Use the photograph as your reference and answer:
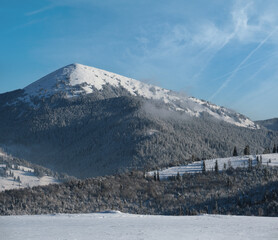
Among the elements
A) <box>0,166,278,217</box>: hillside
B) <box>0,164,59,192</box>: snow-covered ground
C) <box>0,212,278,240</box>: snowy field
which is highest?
<box>0,212,278,240</box>: snowy field

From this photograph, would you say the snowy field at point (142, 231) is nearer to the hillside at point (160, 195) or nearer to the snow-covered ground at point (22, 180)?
the hillside at point (160, 195)

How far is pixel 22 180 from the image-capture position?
175 m

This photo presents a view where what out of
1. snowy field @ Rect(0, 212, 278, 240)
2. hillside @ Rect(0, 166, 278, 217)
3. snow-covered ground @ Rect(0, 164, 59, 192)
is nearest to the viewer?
snowy field @ Rect(0, 212, 278, 240)

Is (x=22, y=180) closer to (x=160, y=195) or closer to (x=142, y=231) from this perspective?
(x=160, y=195)

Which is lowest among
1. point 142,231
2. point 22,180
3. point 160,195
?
point 22,180

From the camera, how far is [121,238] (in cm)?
1653

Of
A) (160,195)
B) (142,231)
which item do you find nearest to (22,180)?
(160,195)

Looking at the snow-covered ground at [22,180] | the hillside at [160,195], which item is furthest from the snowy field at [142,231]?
the snow-covered ground at [22,180]

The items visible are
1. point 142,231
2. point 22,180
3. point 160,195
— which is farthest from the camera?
point 22,180

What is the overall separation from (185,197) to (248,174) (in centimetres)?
2260

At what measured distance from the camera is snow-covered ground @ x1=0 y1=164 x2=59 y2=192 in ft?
531

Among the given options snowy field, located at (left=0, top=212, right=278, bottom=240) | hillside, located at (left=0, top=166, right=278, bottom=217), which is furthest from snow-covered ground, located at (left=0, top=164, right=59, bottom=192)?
snowy field, located at (left=0, top=212, right=278, bottom=240)

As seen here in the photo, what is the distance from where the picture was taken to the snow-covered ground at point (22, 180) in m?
162

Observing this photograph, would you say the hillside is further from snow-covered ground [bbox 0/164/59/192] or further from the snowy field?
snow-covered ground [bbox 0/164/59/192]
